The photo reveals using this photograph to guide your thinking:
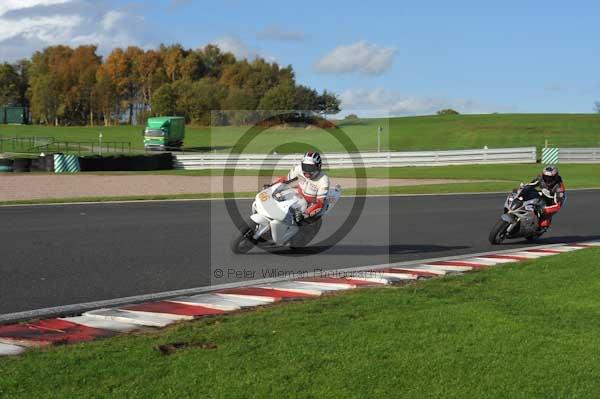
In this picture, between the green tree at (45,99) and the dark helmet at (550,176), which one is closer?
the dark helmet at (550,176)

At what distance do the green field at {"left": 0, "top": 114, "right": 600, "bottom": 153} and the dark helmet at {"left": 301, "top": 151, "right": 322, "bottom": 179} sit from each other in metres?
43.6

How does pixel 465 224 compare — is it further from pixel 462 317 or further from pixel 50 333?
pixel 50 333

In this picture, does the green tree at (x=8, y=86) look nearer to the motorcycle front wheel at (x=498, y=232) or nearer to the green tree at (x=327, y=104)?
the green tree at (x=327, y=104)

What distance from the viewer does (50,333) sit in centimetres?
629

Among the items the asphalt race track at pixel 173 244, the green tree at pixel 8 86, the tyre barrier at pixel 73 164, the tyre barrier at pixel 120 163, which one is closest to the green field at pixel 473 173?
the tyre barrier at pixel 120 163

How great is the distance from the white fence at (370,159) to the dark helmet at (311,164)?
32.3m

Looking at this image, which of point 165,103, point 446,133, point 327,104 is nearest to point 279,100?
point 327,104

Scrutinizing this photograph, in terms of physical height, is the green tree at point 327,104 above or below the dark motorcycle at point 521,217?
above

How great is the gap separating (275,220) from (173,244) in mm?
2605

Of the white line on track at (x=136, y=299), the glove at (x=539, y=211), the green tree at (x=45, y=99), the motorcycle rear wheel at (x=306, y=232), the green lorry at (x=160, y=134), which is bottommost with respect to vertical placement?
the white line on track at (x=136, y=299)

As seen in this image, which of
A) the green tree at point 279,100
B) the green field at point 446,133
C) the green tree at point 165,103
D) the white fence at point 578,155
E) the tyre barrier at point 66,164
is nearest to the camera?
the tyre barrier at point 66,164

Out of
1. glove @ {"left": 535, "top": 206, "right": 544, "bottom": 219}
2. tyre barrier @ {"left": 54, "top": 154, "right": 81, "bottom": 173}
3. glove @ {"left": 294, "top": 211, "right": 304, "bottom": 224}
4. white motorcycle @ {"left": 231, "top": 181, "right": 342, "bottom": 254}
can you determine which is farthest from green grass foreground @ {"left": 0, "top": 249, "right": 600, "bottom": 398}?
tyre barrier @ {"left": 54, "top": 154, "right": 81, "bottom": 173}

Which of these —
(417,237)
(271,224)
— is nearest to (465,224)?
(417,237)

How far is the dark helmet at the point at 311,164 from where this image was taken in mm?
10625
